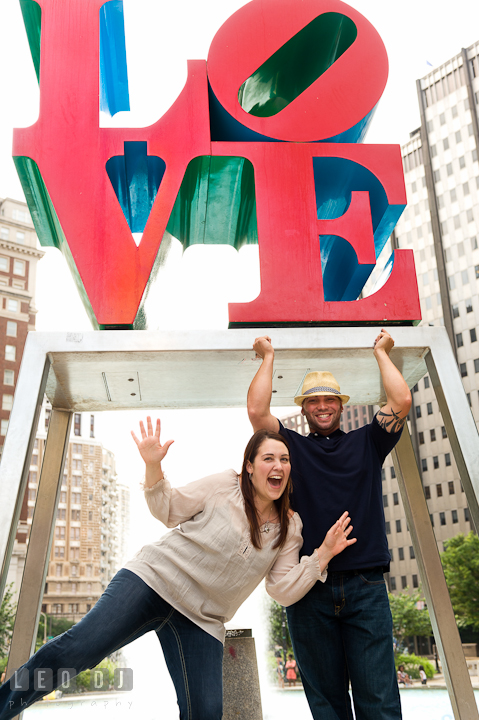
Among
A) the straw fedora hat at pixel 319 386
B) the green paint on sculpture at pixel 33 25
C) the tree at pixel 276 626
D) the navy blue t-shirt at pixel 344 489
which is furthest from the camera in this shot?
the tree at pixel 276 626

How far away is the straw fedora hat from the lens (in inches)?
160

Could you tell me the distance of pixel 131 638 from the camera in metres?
3.28

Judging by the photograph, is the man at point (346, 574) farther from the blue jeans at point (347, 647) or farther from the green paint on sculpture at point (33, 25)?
the green paint on sculpture at point (33, 25)

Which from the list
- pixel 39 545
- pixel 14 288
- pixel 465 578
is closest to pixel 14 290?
pixel 14 288

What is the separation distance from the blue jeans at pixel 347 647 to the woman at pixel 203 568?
0.24 metres

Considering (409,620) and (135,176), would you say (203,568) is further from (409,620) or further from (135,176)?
(409,620)

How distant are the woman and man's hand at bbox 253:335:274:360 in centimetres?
85

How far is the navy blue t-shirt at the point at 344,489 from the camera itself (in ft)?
11.8

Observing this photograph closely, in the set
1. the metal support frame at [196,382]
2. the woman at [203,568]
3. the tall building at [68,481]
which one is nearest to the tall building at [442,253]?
the tall building at [68,481]

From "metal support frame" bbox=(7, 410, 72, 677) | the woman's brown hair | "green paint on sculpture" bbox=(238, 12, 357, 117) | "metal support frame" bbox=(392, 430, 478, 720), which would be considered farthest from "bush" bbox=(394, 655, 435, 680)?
the woman's brown hair

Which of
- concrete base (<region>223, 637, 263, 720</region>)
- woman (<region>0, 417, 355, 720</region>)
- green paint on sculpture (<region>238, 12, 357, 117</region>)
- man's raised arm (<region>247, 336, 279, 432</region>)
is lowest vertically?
concrete base (<region>223, 637, 263, 720</region>)

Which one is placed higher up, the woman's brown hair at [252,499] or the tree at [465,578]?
the tree at [465,578]

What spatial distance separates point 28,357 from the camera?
4.40 m

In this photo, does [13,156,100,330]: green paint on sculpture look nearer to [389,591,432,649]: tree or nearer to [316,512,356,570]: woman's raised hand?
[316,512,356,570]: woman's raised hand
